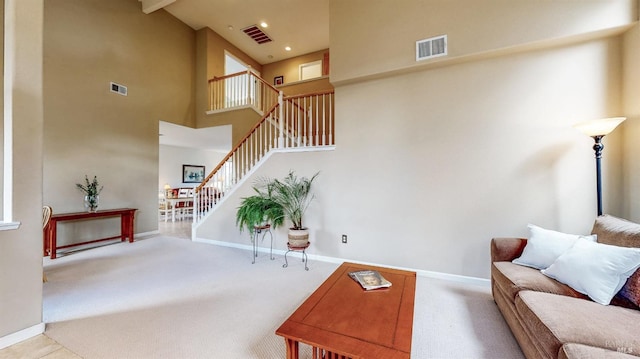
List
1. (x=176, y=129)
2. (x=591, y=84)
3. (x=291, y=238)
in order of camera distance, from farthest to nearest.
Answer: (x=176, y=129) < (x=291, y=238) < (x=591, y=84)

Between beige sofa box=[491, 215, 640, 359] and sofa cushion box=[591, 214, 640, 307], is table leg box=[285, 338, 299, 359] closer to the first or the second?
beige sofa box=[491, 215, 640, 359]

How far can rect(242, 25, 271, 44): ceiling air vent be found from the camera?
21.4ft

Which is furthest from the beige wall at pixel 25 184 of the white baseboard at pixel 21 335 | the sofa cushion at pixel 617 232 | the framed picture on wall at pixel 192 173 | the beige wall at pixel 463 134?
the framed picture on wall at pixel 192 173

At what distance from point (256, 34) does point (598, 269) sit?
7.76 meters

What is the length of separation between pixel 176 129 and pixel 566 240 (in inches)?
302

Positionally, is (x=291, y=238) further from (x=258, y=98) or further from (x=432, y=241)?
(x=258, y=98)

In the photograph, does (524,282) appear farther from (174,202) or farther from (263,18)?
(174,202)

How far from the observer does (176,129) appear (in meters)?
6.63

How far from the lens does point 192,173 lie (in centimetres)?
1042

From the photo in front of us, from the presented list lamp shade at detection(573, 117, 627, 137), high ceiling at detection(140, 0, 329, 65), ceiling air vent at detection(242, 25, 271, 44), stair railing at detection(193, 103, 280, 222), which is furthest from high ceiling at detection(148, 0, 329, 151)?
lamp shade at detection(573, 117, 627, 137)

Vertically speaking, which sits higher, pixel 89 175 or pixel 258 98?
pixel 258 98

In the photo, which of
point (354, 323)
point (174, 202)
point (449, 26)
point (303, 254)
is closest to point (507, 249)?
point (354, 323)

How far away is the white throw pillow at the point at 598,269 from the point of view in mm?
1587

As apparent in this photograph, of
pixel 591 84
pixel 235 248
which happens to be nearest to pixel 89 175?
pixel 235 248
